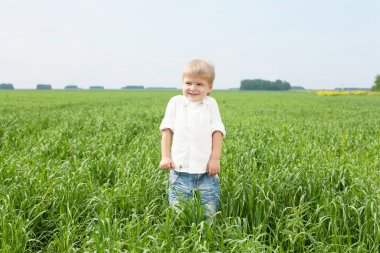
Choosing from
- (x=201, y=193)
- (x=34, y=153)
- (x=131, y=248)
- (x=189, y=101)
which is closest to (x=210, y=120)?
(x=189, y=101)

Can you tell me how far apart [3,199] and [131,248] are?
1757mm

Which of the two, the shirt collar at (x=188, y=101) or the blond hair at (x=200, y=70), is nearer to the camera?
the blond hair at (x=200, y=70)

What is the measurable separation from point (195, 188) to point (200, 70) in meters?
1.21

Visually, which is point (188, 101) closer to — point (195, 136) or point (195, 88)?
point (195, 88)

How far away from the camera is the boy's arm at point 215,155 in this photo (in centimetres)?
372

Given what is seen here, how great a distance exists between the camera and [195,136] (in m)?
3.68

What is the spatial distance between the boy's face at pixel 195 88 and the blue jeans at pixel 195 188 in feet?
2.61

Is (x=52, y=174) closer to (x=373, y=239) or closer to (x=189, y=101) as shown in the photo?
(x=189, y=101)

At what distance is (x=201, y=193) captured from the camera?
151 inches

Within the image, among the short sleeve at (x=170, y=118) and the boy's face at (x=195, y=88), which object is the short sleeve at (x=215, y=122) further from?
the short sleeve at (x=170, y=118)

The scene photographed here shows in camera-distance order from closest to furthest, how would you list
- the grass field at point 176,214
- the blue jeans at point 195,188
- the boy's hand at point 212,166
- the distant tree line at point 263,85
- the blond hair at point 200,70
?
1. the grass field at point 176,214
2. the blond hair at point 200,70
3. the boy's hand at point 212,166
4. the blue jeans at point 195,188
5. the distant tree line at point 263,85

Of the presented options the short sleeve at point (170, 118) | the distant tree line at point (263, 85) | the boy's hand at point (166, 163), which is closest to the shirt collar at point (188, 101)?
the short sleeve at point (170, 118)

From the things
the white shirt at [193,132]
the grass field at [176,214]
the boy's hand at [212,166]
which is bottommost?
the grass field at [176,214]

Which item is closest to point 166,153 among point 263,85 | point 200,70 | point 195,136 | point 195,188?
point 195,136
